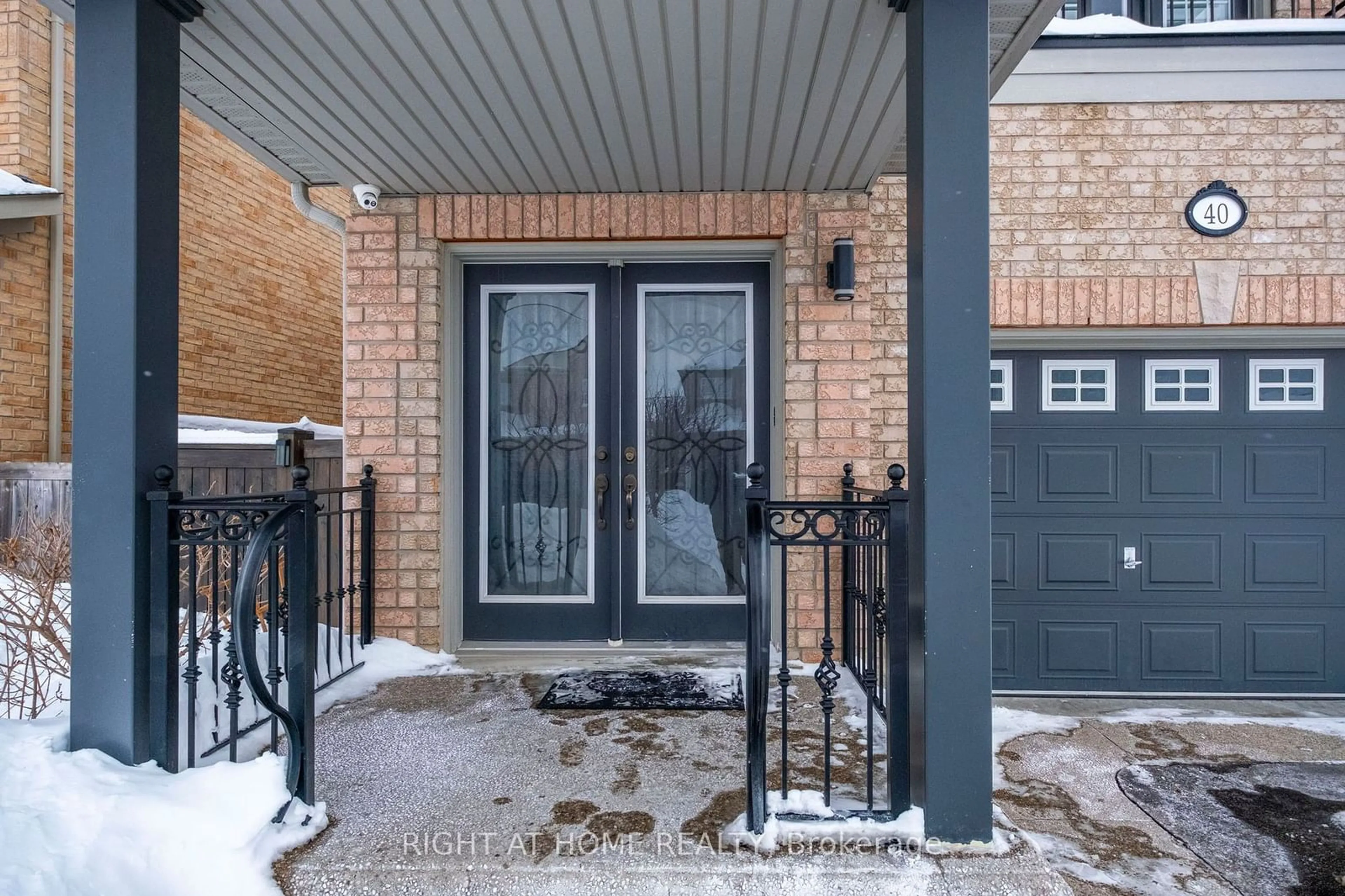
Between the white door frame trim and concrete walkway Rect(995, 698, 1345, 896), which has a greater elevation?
the white door frame trim

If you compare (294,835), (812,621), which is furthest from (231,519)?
(812,621)

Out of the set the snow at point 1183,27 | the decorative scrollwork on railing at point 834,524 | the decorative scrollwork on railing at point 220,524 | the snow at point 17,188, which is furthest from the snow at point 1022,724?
the snow at point 17,188

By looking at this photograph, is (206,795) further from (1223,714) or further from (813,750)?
→ (1223,714)

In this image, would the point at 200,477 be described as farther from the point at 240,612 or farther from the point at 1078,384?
the point at 1078,384

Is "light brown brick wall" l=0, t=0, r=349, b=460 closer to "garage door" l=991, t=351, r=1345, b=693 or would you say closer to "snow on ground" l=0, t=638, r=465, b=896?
"snow on ground" l=0, t=638, r=465, b=896

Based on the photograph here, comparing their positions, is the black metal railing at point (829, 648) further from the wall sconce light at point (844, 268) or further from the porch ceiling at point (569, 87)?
the wall sconce light at point (844, 268)

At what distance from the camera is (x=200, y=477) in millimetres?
4379

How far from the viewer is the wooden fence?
4348 mm

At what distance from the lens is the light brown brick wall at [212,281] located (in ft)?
16.4

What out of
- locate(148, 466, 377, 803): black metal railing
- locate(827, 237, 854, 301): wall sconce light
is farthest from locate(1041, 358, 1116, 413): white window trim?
locate(148, 466, 377, 803): black metal railing

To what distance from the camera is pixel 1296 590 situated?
3.80 m

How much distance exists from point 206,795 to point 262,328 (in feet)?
18.6

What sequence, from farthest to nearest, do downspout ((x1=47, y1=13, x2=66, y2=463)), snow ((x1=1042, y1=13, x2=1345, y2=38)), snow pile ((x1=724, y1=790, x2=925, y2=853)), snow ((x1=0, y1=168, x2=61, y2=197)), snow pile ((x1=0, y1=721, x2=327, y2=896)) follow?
Result: downspout ((x1=47, y1=13, x2=66, y2=463)), snow ((x1=0, y1=168, x2=61, y2=197)), snow ((x1=1042, y1=13, x2=1345, y2=38)), snow pile ((x1=724, y1=790, x2=925, y2=853)), snow pile ((x1=0, y1=721, x2=327, y2=896))

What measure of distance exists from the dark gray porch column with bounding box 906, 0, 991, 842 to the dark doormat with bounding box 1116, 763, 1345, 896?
863mm
